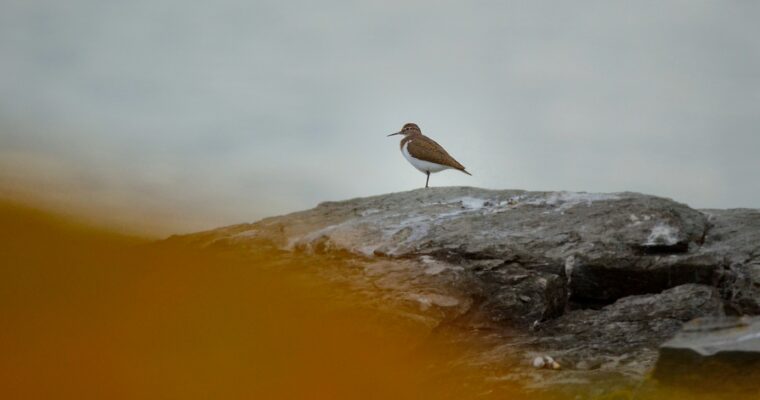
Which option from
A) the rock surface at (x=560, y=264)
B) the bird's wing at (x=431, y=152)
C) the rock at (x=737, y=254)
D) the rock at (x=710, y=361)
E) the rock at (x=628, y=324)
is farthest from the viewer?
the bird's wing at (x=431, y=152)

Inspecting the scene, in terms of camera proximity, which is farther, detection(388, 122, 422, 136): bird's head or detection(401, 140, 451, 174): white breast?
detection(388, 122, 422, 136): bird's head

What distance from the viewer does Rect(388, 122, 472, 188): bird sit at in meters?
18.0

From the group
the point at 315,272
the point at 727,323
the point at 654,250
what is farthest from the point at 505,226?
the point at 727,323

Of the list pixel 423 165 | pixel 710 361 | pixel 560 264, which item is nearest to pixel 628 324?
pixel 560 264

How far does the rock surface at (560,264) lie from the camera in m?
11.3

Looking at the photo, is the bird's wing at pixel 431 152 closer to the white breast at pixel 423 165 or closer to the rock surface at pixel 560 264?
the white breast at pixel 423 165

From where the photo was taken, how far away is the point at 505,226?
13.2 meters

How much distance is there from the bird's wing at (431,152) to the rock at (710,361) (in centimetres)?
989

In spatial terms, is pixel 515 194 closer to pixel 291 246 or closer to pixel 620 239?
pixel 620 239

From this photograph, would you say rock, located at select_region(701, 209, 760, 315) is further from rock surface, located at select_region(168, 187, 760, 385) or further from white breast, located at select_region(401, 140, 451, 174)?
white breast, located at select_region(401, 140, 451, 174)

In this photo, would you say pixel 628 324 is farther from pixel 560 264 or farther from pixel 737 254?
pixel 737 254

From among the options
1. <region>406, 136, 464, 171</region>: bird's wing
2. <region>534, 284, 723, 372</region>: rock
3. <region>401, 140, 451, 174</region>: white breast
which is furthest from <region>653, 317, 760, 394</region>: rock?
<region>401, 140, 451, 174</region>: white breast

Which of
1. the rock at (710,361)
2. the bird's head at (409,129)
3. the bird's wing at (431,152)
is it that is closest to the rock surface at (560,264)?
the rock at (710,361)

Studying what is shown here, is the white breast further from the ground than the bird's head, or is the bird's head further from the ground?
the bird's head
